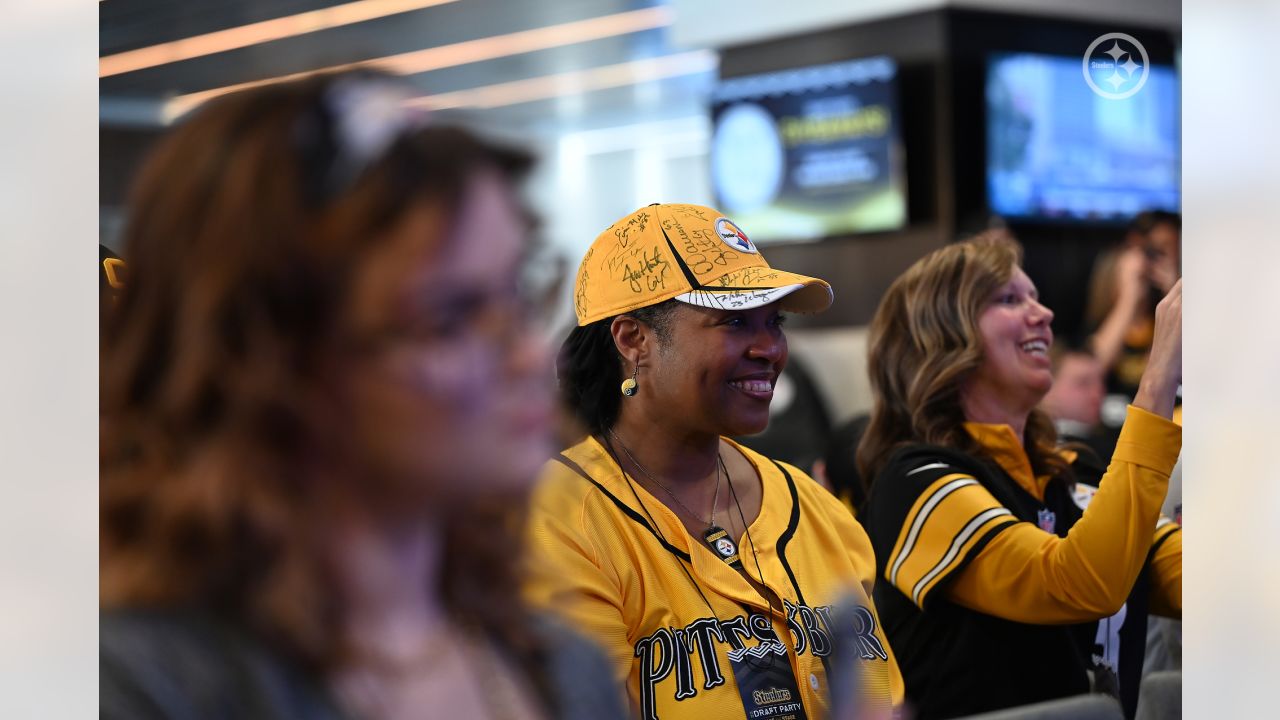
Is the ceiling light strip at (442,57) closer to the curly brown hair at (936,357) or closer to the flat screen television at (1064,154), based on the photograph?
the curly brown hair at (936,357)

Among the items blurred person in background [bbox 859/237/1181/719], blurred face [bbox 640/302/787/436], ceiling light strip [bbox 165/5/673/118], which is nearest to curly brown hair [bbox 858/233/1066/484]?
blurred person in background [bbox 859/237/1181/719]

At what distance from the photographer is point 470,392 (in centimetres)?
94

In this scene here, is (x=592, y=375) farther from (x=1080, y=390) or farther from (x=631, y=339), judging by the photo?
(x=1080, y=390)

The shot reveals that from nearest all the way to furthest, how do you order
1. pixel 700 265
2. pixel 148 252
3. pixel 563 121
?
pixel 148 252, pixel 700 265, pixel 563 121

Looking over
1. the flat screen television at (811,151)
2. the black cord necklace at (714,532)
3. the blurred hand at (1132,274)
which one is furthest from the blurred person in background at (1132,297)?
the black cord necklace at (714,532)

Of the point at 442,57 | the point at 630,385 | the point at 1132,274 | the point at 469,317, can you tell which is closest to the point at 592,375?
the point at 630,385

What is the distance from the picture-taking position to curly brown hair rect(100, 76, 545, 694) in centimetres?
87

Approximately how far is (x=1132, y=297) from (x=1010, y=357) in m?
2.95

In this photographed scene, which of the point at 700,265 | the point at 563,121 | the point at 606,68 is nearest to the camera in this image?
the point at 700,265

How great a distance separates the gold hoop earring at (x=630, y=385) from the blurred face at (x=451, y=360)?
0.92m

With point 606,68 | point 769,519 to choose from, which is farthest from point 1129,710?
point 606,68

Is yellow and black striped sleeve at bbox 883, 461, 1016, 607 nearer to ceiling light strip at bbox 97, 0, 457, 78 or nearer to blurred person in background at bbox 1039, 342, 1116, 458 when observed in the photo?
ceiling light strip at bbox 97, 0, 457, 78
